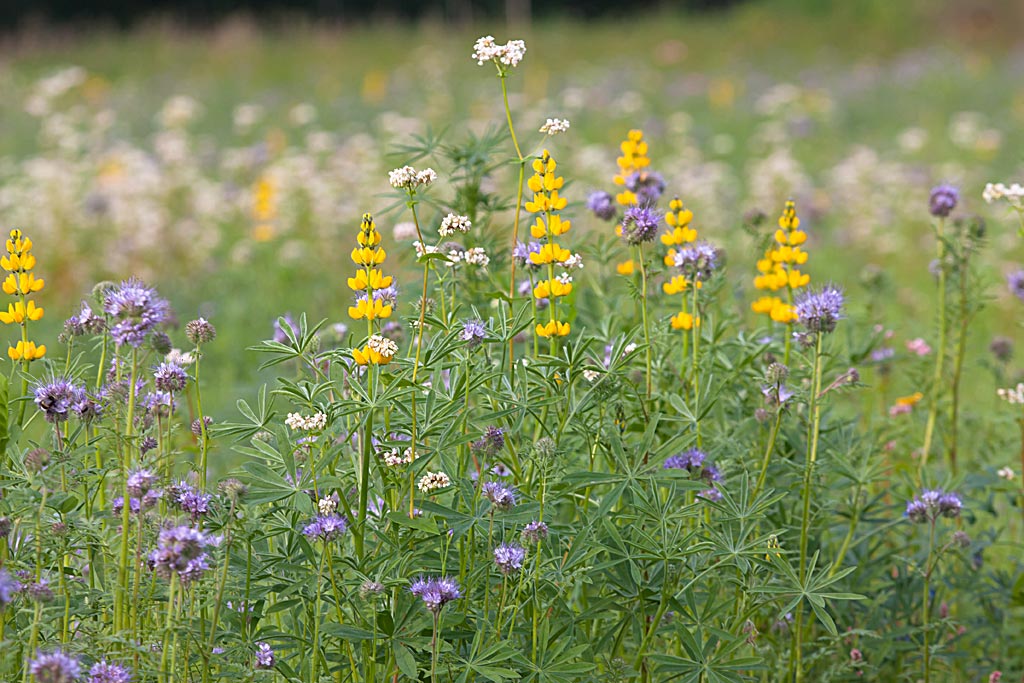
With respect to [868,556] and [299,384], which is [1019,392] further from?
[299,384]

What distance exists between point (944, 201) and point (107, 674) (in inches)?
73.0

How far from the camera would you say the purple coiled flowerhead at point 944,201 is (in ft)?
7.84

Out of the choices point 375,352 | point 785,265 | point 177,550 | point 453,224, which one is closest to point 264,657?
point 177,550

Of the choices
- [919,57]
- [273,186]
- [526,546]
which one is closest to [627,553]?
[526,546]

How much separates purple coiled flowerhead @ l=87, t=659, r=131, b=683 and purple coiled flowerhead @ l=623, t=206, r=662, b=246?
3.20 feet

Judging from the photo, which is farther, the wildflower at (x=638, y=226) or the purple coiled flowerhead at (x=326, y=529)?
the wildflower at (x=638, y=226)

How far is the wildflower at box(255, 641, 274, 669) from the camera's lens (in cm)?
164

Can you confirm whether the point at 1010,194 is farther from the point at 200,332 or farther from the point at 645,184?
the point at 200,332

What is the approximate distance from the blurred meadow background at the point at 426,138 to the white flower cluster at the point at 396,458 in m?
0.45

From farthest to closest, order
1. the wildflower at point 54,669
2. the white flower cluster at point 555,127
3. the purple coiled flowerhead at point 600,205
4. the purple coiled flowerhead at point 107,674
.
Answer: the purple coiled flowerhead at point 600,205
the white flower cluster at point 555,127
the purple coiled flowerhead at point 107,674
the wildflower at point 54,669

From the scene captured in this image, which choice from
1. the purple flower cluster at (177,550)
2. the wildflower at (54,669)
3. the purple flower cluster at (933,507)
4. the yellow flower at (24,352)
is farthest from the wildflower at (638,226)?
the wildflower at (54,669)

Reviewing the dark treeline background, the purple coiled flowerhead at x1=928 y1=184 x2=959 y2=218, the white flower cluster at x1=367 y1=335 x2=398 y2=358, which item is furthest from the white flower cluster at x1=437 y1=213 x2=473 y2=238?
the dark treeline background

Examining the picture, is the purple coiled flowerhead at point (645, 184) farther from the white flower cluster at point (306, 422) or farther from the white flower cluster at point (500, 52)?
the white flower cluster at point (306, 422)

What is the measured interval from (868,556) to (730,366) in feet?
1.61
